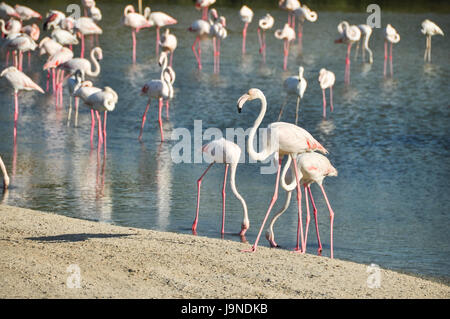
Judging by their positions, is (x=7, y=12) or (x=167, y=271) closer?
(x=167, y=271)

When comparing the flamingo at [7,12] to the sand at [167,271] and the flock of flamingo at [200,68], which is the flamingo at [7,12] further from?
the sand at [167,271]

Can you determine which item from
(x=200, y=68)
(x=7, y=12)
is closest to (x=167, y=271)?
(x=200, y=68)

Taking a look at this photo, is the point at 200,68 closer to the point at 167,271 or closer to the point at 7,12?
the point at 7,12

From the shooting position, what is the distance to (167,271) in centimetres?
566

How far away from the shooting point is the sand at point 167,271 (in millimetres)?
5254

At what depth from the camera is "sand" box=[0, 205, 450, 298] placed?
525 cm

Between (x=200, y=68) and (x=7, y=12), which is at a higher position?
(x=7, y=12)

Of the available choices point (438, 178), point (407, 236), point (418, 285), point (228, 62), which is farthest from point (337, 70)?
point (418, 285)

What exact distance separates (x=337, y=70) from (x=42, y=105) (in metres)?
6.04

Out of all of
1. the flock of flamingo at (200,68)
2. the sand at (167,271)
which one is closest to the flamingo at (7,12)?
the flock of flamingo at (200,68)

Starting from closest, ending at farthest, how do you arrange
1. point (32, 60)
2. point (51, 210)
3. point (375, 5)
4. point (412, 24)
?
point (51, 210)
point (32, 60)
point (412, 24)
point (375, 5)

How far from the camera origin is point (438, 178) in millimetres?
9773

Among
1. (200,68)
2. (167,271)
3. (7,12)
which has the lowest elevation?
(167,271)

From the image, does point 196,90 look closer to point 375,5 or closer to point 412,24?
point 412,24
